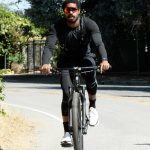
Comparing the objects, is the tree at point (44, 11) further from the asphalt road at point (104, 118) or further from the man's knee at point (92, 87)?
the man's knee at point (92, 87)

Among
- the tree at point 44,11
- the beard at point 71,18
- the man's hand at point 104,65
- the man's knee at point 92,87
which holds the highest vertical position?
the tree at point 44,11

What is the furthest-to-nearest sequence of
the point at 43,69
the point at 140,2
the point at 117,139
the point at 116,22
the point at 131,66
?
the point at 131,66 → the point at 116,22 → the point at 140,2 → the point at 117,139 → the point at 43,69

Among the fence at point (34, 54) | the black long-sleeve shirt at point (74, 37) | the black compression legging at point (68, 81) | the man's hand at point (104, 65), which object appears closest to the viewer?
the man's hand at point (104, 65)

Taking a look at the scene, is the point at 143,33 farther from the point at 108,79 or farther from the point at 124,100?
the point at 124,100

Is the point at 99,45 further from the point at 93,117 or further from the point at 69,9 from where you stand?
the point at 93,117

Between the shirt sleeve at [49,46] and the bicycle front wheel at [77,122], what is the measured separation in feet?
1.98

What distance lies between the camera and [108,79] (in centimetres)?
3222

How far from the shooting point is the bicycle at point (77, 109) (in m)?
7.74

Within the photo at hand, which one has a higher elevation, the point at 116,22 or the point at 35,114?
the point at 116,22

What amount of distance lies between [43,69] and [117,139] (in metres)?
3.35

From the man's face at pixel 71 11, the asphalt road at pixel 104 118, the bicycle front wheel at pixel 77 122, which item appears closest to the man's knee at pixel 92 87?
the bicycle front wheel at pixel 77 122

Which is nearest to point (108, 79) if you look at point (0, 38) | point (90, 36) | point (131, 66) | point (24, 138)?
point (131, 66)

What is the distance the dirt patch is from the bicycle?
2.03 meters

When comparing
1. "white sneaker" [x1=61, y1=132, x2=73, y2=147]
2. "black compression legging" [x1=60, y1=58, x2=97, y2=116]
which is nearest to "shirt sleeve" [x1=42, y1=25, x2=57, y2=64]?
"black compression legging" [x1=60, y1=58, x2=97, y2=116]
